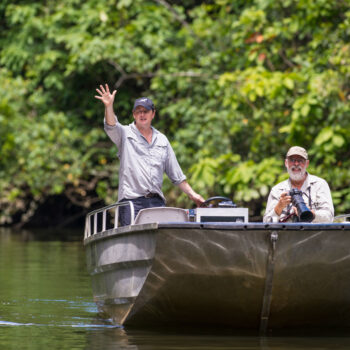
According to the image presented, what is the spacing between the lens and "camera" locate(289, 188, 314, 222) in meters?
7.91

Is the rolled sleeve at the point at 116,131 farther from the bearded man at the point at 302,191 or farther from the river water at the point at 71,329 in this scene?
the river water at the point at 71,329

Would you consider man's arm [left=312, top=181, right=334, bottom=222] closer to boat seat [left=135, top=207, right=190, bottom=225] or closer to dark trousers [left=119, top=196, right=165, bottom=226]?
boat seat [left=135, top=207, right=190, bottom=225]

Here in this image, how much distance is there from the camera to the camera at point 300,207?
26.0 ft

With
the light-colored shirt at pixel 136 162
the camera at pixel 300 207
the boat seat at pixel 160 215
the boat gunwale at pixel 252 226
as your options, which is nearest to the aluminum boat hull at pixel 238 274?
the boat gunwale at pixel 252 226

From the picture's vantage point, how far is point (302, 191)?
8438 mm

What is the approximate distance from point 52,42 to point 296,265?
1968 centimetres

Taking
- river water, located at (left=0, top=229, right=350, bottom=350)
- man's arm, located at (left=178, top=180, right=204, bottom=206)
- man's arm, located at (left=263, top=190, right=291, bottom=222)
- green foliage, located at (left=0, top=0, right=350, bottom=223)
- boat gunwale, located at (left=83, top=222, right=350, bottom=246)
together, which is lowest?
river water, located at (left=0, top=229, right=350, bottom=350)

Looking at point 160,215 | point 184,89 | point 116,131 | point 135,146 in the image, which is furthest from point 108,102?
point 184,89

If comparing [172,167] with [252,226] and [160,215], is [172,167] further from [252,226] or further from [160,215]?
[252,226]

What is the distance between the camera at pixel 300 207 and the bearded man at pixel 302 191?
0.21 metres

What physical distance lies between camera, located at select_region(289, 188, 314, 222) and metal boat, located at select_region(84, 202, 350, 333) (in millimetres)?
378

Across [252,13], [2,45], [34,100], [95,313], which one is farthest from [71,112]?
[95,313]

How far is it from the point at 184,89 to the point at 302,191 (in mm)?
14628

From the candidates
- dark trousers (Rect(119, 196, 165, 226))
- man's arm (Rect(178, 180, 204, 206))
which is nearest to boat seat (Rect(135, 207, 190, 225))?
Result: dark trousers (Rect(119, 196, 165, 226))
